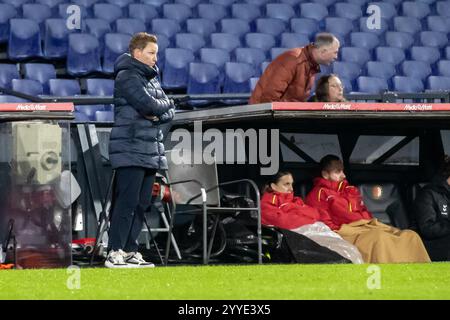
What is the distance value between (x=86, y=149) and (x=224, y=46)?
4624 millimetres

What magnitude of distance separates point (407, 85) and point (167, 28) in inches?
130

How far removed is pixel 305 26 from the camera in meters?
17.8

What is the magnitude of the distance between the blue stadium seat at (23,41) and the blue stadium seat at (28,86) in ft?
2.56

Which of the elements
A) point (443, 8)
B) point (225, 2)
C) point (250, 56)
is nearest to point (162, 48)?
point (250, 56)

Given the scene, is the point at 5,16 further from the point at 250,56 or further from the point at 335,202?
the point at 335,202

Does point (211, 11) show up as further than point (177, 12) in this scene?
Yes

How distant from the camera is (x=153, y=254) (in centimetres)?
1205

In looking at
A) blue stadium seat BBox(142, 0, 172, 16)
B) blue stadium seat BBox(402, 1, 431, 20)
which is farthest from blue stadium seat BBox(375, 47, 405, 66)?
blue stadium seat BBox(142, 0, 172, 16)

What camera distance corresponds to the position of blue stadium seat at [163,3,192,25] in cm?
1702

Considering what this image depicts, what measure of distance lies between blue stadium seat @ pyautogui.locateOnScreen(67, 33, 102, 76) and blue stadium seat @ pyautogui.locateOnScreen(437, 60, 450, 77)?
512 cm

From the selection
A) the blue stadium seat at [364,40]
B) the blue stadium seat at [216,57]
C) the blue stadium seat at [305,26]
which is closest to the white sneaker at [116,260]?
the blue stadium seat at [216,57]

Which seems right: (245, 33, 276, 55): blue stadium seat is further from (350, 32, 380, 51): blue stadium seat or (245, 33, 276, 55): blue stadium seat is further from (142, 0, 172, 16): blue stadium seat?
(350, 32, 380, 51): blue stadium seat

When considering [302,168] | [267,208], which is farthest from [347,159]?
[267,208]

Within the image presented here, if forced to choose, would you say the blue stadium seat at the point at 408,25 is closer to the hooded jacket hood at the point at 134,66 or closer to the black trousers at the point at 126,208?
the hooded jacket hood at the point at 134,66
